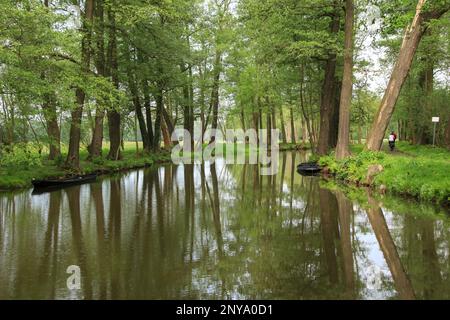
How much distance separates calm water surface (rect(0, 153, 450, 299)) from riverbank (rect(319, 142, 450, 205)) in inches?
24.5

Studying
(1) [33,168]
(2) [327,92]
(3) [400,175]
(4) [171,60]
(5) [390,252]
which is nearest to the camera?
(5) [390,252]

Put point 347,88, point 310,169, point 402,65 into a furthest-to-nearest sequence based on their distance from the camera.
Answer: point 310,169
point 347,88
point 402,65

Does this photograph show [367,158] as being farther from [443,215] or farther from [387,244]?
[387,244]

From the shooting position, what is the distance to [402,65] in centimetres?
1644

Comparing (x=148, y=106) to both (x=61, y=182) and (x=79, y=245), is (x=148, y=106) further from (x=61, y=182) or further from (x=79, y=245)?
(x=79, y=245)

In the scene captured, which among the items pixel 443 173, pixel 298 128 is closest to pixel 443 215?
pixel 443 173

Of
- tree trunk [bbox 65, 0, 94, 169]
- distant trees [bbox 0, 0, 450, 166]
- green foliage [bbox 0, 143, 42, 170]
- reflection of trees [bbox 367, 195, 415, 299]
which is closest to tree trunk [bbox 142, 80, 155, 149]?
distant trees [bbox 0, 0, 450, 166]

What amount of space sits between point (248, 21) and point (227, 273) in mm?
17122

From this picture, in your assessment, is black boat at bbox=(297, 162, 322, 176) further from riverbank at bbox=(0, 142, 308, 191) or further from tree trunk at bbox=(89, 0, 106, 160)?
tree trunk at bbox=(89, 0, 106, 160)

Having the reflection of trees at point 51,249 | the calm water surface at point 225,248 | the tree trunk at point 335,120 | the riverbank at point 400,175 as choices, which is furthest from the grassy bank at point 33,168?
the tree trunk at point 335,120

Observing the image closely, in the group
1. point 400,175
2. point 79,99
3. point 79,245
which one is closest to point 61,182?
point 79,99

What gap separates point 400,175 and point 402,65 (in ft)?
15.7

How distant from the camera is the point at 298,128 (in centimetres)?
7512

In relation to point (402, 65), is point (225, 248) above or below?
below
